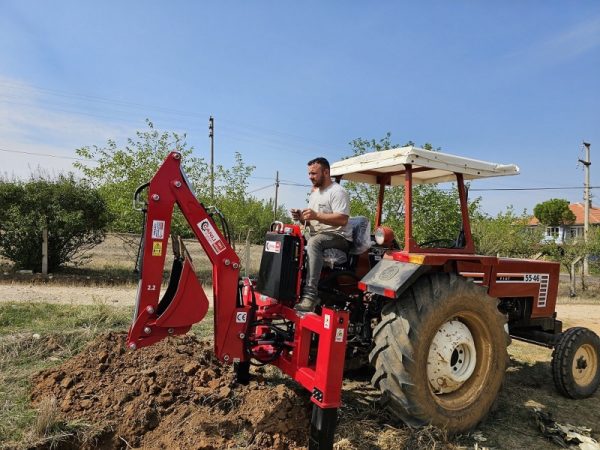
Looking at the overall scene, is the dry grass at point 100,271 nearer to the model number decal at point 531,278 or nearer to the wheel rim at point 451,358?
the model number decal at point 531,278

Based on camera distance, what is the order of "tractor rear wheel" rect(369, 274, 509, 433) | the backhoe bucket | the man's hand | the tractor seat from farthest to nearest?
1. the tractor seat
2. the man's hand
3. "tractor rear wheel" rect(369, 274, 509, 433)
4. the backhoe bucket

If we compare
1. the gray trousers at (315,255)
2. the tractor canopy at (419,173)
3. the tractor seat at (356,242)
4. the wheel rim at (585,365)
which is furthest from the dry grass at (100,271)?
the wheel rim at (585,365)

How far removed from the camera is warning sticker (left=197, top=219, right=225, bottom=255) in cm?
363

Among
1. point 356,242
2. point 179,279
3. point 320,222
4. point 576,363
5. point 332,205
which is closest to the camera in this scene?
point 179,279

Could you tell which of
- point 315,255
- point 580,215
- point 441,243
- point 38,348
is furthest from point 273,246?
point 580,215

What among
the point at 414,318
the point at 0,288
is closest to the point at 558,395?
the point at 414,318

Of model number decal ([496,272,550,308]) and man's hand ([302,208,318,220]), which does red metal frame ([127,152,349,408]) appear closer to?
man's hand ([302,208,318,220])

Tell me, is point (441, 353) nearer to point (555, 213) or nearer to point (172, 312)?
point (172, 312)

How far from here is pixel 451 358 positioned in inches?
161

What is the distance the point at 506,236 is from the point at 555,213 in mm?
33309

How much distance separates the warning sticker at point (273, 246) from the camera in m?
3.97

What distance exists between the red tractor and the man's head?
17.4 inches

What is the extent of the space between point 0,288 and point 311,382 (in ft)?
31.3

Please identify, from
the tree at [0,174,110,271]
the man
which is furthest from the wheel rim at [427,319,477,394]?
the tree at [0,174,110,271]
